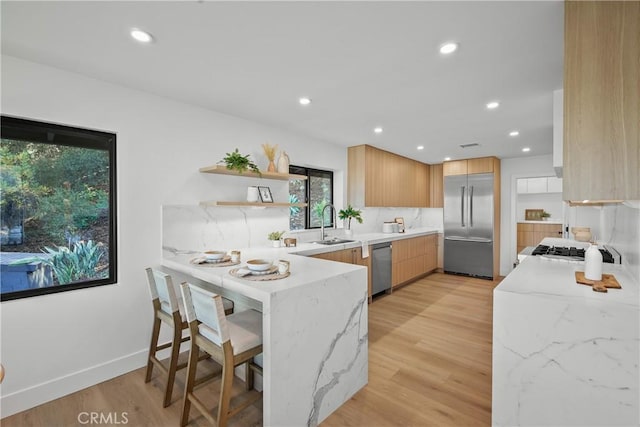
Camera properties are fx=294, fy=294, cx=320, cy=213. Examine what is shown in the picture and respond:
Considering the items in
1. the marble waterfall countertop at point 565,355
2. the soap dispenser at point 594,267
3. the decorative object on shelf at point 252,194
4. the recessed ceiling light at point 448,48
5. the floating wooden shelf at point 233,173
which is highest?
the recessed ceiling light at point 448,48

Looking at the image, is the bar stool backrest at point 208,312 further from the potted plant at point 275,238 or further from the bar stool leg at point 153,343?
the potted plant at point 275,238

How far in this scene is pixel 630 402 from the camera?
1.24m

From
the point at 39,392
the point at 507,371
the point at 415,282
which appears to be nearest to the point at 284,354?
the point at 507,371

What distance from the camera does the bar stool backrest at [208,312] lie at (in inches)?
60.0

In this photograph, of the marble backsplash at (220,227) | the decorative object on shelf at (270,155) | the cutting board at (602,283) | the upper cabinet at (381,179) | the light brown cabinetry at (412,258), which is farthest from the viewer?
the light brown cabinetry at (412,258)

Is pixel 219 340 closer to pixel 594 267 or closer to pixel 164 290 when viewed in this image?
pixel 164 290

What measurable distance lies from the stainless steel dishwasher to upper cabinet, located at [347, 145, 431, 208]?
702mm

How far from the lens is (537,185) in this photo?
275 inches

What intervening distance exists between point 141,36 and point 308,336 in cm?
203

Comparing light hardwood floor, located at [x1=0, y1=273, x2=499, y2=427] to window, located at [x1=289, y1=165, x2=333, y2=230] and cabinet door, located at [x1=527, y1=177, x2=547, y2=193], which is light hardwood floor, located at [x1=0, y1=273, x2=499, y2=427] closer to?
window, located at [x1=289, y1=165, x2=333, y2=230]

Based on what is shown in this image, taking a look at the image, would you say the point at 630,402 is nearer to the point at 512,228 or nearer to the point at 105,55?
the point at 105,55

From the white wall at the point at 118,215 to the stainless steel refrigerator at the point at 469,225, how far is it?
180 inches

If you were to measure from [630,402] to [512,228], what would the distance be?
5.01 m

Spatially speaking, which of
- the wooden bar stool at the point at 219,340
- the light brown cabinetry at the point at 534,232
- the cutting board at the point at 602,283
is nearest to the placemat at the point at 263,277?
the wooden bar stool at the point at 219,340
